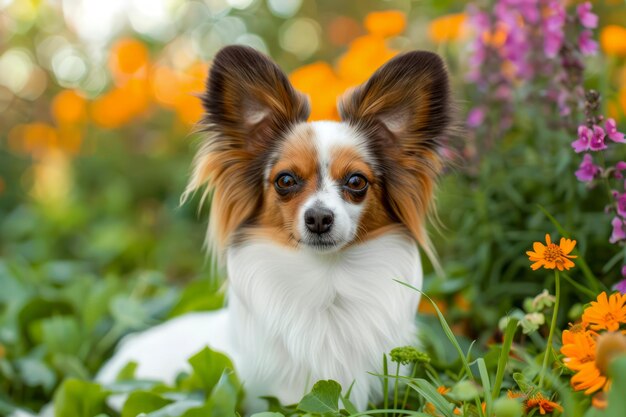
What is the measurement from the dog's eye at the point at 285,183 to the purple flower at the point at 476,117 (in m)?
1.38

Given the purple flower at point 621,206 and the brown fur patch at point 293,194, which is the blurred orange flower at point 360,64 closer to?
the brown fur patch at point 293,194

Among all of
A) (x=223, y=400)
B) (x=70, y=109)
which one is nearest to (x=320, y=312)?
(x=223, y=400)

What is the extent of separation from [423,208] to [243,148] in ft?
2.72

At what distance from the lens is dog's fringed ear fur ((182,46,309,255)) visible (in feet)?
8.90

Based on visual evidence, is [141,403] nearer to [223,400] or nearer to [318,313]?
[223,400]

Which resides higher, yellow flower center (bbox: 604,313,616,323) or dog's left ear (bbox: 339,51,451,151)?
dog's left ear (bbox: 339,51,451,151)

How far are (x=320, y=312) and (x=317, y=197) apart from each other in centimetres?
51

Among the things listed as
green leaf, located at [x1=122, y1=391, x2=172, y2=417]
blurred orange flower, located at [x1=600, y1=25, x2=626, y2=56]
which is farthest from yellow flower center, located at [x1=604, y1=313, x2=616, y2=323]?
blurred orange flower, located at [x1=600, y1=25, x2=626, y2=56]

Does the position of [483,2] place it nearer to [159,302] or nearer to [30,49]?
[159,302]

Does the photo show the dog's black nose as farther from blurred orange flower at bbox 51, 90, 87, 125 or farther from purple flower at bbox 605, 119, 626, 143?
blurred orange flower at bbox 51, 90, 87, 125

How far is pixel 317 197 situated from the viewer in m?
2.56

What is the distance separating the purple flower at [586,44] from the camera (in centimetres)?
292

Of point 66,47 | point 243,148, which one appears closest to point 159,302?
point 243,148

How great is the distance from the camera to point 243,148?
2875 millimetres
